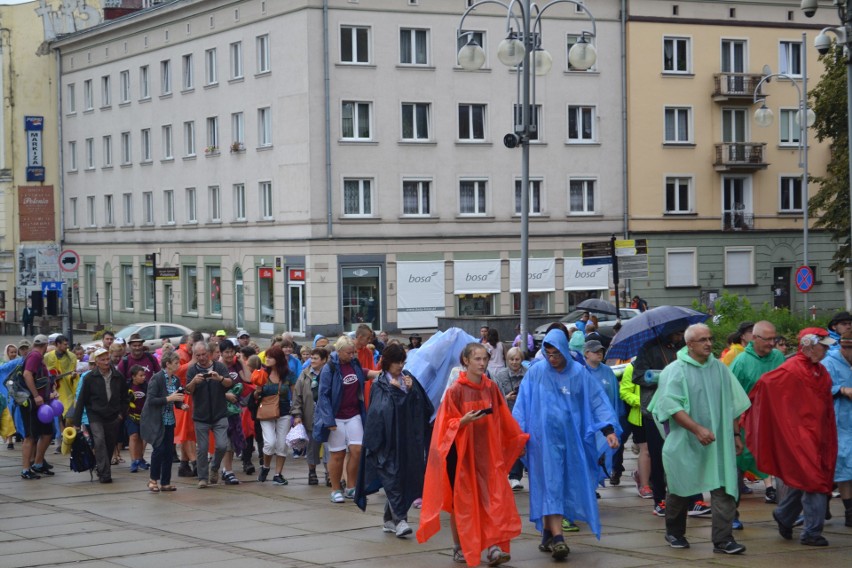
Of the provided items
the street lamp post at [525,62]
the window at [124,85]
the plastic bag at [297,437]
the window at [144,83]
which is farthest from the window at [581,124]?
the plastic bag at [297,437]

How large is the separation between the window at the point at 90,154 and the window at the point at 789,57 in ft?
108

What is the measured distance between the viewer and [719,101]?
2279 inches

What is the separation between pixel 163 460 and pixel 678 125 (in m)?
44.1

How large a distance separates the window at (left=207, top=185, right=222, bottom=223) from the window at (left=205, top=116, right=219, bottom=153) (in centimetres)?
159

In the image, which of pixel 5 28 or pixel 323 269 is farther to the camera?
pixel 5 28

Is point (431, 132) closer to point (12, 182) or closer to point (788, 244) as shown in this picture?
point (788, 244)

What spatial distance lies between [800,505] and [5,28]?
223 ft

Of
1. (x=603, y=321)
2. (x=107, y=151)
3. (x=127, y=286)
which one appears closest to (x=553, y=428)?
(x=603, y=321)

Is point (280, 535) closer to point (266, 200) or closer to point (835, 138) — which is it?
point (835, 138)

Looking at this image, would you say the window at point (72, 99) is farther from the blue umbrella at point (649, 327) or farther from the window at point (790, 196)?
the blue umbrella at point (649, 327)

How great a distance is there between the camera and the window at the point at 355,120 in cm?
5212

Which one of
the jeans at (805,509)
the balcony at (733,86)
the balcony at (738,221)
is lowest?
the jeans at (805,509)

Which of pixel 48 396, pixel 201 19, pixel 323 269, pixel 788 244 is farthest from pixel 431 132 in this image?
pixel 48 396

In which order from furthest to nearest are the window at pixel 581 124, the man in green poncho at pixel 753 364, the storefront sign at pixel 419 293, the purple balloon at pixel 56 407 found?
the window at pixel 581 124 → the storefront sign at pixel 419 293 → the purple balloon at pixel 56 407 → the man in green poncho at pixel 753 364
